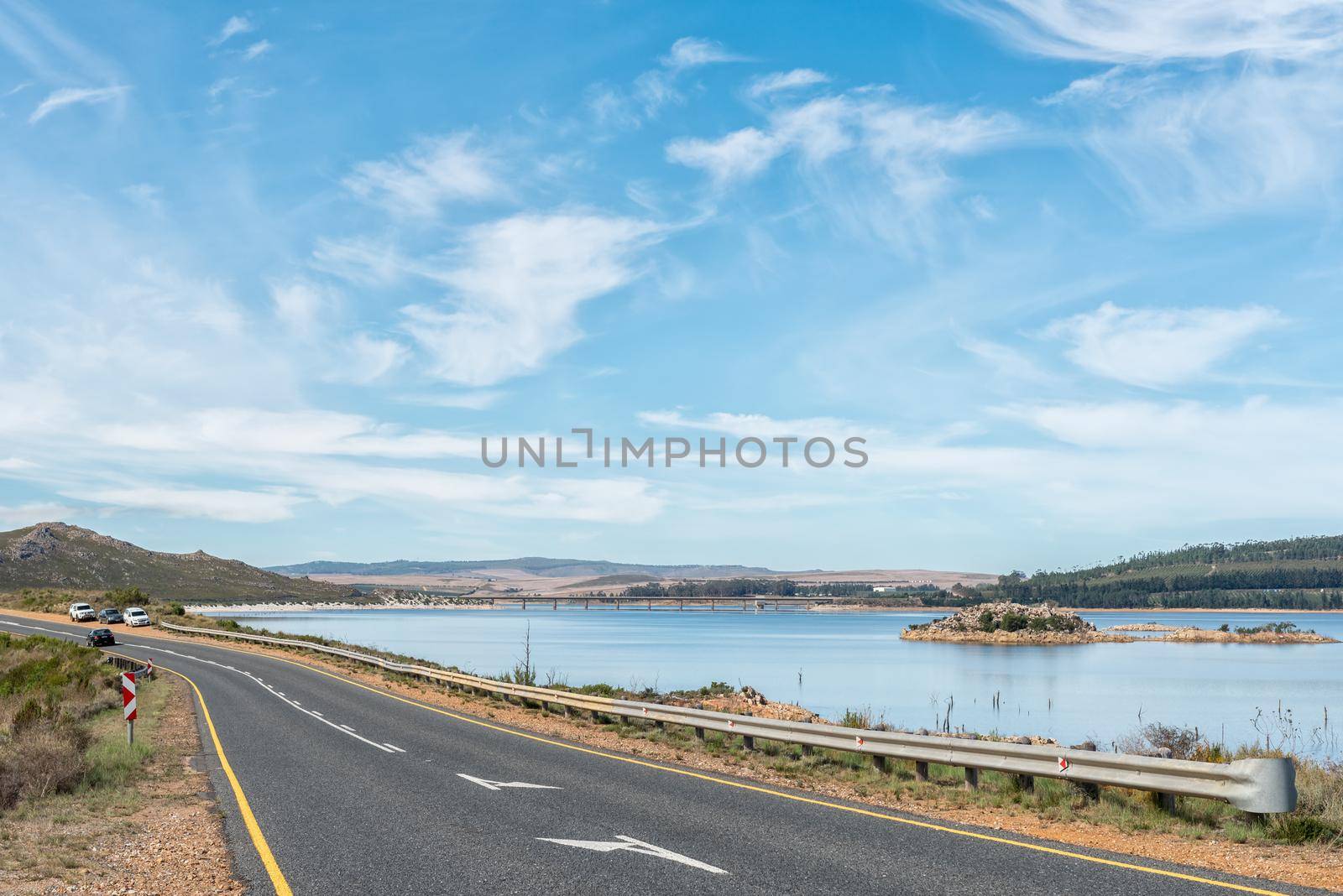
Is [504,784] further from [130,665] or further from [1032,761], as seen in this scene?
[130,665]

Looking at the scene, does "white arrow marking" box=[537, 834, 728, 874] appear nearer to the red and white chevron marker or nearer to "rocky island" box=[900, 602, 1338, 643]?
the red and white chevron marker

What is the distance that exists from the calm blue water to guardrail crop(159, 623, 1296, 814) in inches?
431

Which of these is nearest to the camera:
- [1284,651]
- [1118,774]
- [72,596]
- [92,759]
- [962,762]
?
[1118,774]

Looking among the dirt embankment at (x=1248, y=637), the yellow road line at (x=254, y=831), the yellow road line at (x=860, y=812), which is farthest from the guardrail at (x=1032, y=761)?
the dirt embankment at (x=1248, y=637)

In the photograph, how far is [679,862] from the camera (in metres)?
10.1

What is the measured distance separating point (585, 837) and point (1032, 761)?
6.64 meters

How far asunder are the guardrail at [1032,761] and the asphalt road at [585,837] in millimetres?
2021

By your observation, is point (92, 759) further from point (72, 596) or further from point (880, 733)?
point (72, 596)

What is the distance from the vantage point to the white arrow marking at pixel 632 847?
1008 cm

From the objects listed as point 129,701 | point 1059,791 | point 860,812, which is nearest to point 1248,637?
point 1059,791

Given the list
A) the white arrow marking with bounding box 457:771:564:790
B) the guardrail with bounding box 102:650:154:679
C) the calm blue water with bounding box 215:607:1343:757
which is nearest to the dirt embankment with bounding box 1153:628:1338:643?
the calm blue water with bounding box 215:607:1343:757

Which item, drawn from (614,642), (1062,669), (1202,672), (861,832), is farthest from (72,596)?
(861,832)

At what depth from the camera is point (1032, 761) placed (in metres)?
13.9

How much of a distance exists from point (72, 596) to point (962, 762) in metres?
121
